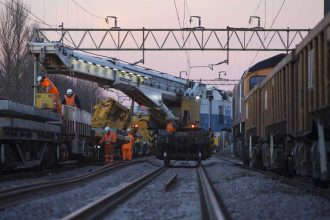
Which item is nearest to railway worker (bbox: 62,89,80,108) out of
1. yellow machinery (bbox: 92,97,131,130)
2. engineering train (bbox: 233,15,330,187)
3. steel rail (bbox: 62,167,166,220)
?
engineering train (bbox: 233,15,330,187)

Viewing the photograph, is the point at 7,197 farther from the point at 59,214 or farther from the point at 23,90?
the point at 23,90

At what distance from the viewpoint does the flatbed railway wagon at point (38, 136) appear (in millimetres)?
17109

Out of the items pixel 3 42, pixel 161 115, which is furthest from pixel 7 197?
pixel 3 42

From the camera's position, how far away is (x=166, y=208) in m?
10.6

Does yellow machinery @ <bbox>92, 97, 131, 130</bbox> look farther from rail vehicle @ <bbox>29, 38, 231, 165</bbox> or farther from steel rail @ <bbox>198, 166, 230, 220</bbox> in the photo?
steel rail @ <bbox>198, 166, 230, 220</bbox>

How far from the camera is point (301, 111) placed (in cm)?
1372

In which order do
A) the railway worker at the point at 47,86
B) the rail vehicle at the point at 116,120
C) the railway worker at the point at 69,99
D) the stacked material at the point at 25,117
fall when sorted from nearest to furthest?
1. the stacked material at the point at 25,117
2. the railway worker at the point at 47,86
3. the railway worker at the point at 69,99
4. the rail vehicle at the point at 116,120

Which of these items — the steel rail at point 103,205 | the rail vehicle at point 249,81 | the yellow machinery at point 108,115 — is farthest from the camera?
the yellow machinery at point 108,115

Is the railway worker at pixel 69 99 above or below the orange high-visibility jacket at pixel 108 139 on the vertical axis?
above

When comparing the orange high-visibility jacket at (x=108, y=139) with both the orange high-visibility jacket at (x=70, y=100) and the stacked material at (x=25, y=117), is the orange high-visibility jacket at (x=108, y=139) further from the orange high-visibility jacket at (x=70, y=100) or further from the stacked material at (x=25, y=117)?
the stacked material at (x=25, y=117)

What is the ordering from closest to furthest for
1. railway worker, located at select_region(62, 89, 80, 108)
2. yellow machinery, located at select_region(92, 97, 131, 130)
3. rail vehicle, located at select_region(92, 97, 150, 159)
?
railway worker, located at select_region(62, 89, 80, 108)
rail vehicle, located at select_region(92, 97, 150, 159)
yellow machinery, located at select_region(92, 97, 131, 130)

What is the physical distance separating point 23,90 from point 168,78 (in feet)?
68.9

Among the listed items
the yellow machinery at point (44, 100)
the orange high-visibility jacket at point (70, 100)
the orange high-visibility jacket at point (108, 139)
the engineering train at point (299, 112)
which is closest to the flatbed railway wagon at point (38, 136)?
the orange high-visibility jacket at point (70, 100)

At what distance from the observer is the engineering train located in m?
11.5
